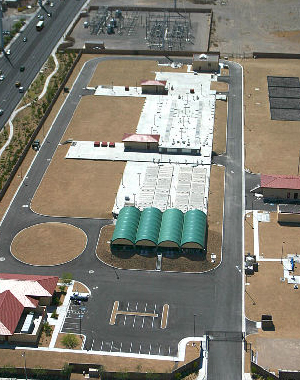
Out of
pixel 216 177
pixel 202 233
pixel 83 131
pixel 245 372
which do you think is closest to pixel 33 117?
pixel 83 131

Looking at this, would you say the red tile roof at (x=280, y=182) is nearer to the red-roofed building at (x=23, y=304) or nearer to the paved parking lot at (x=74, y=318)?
the paved parking lot at (x=74, y=318)

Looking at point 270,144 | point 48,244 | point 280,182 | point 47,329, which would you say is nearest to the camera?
point 47,329

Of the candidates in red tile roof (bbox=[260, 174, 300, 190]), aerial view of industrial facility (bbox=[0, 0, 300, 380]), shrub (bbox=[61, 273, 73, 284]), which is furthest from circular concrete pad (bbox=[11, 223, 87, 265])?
red tile roof (bbox=[260, 174, 300, 190])

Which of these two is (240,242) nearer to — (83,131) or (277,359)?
(277,359)

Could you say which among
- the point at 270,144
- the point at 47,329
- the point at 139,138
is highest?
the point at 270,144

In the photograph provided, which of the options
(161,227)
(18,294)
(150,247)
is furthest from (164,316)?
(18,294)

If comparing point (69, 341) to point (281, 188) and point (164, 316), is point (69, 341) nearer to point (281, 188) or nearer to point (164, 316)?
point (164, 316)

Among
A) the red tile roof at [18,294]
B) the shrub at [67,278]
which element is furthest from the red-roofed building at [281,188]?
the red tile roof at [18,294]

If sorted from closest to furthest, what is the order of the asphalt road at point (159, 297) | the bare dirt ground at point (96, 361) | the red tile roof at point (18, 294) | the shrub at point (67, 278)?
1. the bare dirt ground at point (96, 361)
2. the asphalt road at point (159, 297)
3. the red tile roof at point (18, 294)
4. the shrub at point (67, 278)
